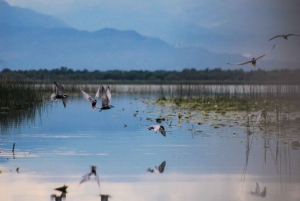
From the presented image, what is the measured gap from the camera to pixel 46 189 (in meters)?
5.13

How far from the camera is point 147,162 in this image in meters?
6.47

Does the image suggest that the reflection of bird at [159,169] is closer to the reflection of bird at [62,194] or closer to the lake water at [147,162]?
the lake water at [147,162]

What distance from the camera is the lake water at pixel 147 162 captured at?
16.7 ft

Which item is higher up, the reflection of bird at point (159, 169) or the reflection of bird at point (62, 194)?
the reflection of bird at point (159, 169)

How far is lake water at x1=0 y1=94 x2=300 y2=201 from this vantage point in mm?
5090

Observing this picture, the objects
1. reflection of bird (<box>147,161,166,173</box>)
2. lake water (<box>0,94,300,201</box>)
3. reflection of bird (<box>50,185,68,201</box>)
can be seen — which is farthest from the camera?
reflection of bird (<box>147,161,166,173</box>)

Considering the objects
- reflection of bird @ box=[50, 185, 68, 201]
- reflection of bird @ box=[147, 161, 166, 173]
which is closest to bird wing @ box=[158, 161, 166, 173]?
reflection of bird @ box=[147, 161, 166, 173]

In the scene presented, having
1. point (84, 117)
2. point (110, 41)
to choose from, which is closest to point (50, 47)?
point (110, 41)

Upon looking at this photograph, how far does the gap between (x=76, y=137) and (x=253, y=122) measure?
3.58m

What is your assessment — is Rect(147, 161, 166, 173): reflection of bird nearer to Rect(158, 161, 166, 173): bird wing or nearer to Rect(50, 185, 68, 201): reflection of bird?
Rect(158, 161, 166, 173): bird wing

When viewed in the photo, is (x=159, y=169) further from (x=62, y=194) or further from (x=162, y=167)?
(x=62, y=194)

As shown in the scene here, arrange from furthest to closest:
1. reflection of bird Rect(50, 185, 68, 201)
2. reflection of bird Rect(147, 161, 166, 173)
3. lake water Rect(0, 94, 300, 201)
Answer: reflection of bird Rect(147, 161, 166, 173)
lake water Rect(0, 94, 300, 201)
reflection of bird Rect(50, 185, 68, 201)

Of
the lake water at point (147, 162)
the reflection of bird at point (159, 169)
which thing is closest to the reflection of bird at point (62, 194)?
the lake water at point (147, 162)

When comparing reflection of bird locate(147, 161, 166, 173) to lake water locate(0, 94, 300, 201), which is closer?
lake water locate(0, 94, 300, 201)
